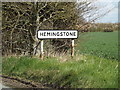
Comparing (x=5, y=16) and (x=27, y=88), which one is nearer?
(x=27, y=88)

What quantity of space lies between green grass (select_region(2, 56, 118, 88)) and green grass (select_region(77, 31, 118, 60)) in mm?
5117

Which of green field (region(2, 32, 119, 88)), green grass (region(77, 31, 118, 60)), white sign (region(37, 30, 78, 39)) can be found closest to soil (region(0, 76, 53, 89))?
green field (region(2, 32, 119, 88))

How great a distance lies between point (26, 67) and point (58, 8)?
5.21 meters

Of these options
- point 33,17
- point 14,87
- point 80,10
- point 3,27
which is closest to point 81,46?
point 80,10

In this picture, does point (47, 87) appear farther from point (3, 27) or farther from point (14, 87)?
point (3, 27)

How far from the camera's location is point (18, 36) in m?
17.0

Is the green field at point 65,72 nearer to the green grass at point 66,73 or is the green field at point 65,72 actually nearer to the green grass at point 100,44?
the green grass at point 66,73

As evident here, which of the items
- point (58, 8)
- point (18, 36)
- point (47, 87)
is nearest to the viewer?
point (47, 87)

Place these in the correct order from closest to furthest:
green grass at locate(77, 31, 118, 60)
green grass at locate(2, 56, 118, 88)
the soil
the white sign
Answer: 1. green grass at locate(2, 56, 118, 88)
2. the soil
3. the white sign
4. green grass at locate(77, 31, 118, 60)

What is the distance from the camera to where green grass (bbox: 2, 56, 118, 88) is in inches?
331

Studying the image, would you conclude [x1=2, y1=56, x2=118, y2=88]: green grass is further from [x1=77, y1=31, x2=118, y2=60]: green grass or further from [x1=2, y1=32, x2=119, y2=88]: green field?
[x1=77, y1=31, x2=118, y2=60]: green grass

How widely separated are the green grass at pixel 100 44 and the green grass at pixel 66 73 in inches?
201

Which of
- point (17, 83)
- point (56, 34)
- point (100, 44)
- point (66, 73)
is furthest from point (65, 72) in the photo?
point (100, 44)

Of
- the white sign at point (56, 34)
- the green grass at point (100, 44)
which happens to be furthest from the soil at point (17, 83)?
the green grass at point (100, 44)
